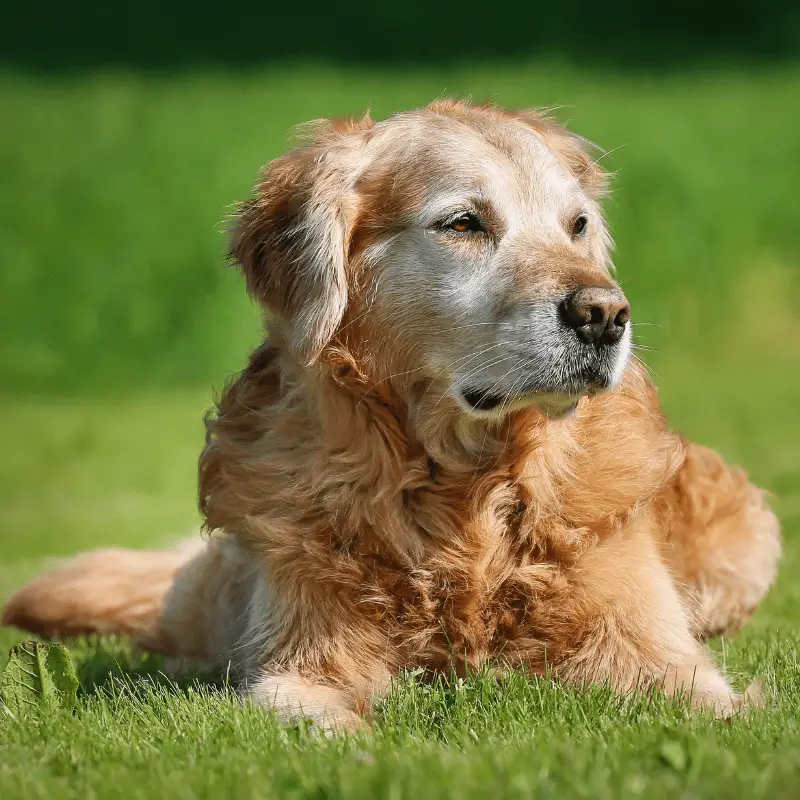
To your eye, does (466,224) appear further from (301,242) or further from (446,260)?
(301,242)

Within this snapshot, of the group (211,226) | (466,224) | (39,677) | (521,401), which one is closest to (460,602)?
(521,401)

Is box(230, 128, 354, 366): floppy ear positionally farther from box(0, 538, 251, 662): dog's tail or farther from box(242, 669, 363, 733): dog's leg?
box(0, 538, 251, 662): dog's tail

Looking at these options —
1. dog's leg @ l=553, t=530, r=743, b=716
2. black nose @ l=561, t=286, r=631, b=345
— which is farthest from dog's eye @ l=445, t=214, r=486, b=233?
dog's leg @ l=553, t=530, r=743, b=716

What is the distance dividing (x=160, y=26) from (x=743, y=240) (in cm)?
1150

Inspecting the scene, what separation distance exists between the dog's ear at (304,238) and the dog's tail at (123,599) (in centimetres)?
131

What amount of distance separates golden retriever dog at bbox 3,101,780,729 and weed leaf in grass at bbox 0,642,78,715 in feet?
1.84

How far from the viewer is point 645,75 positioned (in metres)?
19.5

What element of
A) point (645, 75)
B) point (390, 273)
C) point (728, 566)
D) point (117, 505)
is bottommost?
point (117, 505)

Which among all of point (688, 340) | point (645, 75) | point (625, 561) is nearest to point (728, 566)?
point (625, 561)

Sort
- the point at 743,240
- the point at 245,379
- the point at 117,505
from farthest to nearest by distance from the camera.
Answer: the point at 743,240, the point at 117,505, the point at 245,379

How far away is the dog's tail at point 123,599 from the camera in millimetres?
4809

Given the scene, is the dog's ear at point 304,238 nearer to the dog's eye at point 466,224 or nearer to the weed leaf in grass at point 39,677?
the dog's eye at point 466,224

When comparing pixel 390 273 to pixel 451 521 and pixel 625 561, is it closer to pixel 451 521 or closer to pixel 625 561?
pixel 451 521

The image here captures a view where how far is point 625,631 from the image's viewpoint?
369 cm
